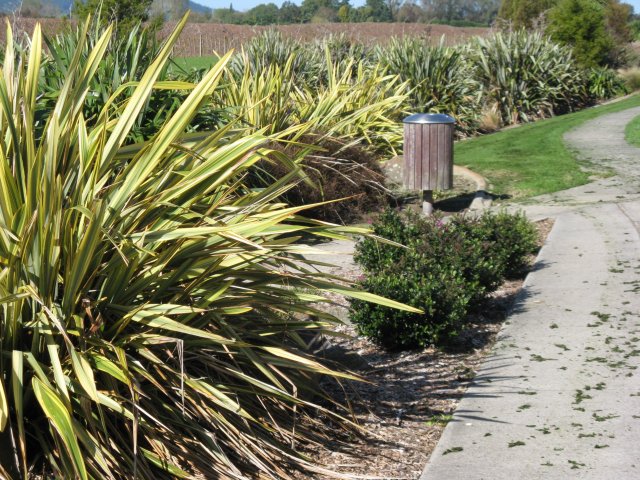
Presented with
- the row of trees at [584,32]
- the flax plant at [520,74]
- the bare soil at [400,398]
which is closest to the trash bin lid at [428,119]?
the bare soil at [400,398]

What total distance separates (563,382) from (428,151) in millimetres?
6064

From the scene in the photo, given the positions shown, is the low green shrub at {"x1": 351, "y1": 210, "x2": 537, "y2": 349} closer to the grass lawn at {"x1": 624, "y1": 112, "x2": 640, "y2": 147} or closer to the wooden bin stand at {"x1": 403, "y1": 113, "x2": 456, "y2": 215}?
the wooden bin stand at {"x1": 403, "y1": 113, "x2": 456, "y2": 215}

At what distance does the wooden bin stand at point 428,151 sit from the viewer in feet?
35.4

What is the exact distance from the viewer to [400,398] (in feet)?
16.6

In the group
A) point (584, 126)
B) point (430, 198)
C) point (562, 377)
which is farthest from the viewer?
point (584, 126)

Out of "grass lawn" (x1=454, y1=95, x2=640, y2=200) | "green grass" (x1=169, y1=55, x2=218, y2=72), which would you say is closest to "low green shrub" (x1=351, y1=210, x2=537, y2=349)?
"green grass" (x1=169, y1=55, x2=218, y2=72)

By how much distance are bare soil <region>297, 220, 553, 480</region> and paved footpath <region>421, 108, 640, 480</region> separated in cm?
14

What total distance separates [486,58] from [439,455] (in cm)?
1987

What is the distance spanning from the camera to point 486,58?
2288 centimetres

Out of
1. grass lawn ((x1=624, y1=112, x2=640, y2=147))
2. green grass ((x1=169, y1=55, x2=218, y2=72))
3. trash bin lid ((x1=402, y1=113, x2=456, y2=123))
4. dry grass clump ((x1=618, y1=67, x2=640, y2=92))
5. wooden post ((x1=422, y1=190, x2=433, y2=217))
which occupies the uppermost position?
green grass ((x1=169, y1=55, x2=218, y2=72))

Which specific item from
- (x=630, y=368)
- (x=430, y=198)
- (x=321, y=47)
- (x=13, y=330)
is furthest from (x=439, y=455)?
(x=321, y=47)

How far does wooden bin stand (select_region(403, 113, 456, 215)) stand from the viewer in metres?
10.8

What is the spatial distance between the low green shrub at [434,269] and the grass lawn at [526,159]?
14.0ft

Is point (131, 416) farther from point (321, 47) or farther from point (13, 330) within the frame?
point (321, 47)
